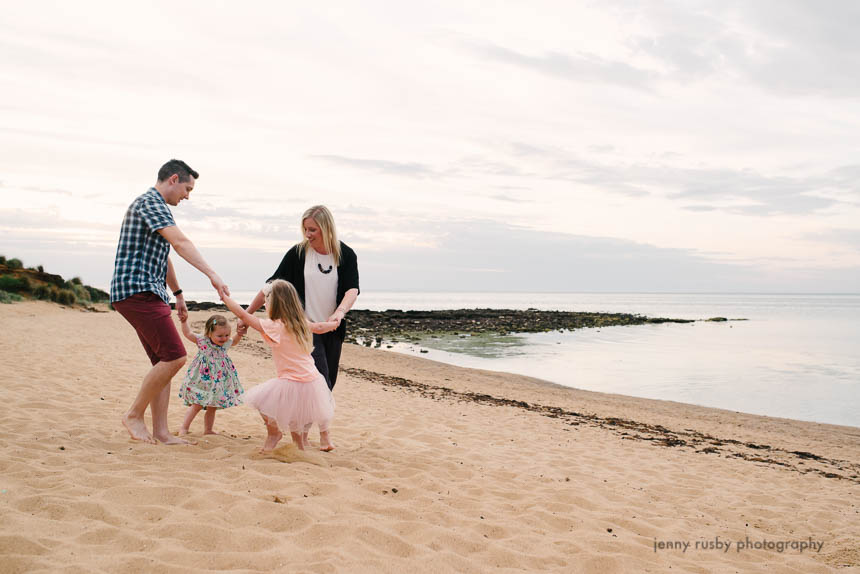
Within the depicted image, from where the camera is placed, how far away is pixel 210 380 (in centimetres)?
534

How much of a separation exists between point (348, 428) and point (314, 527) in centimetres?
339

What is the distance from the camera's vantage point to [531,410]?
10.2 meters

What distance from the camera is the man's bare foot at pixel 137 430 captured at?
4.73m

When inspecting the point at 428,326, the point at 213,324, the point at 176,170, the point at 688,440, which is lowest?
the point at 688,440

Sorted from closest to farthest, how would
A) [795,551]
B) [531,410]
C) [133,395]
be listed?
1. [795,551]
2. [133,395]
3. [531,410]

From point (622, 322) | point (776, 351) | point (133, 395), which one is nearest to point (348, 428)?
point (133, 395)

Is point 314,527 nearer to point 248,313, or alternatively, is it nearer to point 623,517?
point 248,313

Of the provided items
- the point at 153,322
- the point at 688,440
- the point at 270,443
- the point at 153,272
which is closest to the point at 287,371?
the point at 270,443

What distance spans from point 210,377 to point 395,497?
7.45 feet

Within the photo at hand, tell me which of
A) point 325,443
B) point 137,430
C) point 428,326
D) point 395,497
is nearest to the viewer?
point 395,497

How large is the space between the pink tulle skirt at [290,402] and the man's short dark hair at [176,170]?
5.97 ft

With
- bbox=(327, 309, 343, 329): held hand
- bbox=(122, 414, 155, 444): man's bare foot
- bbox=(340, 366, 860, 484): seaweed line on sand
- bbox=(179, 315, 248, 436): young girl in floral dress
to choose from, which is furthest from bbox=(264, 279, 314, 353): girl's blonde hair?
bbox=(340, 366, 860, 484): seaweed line on sand

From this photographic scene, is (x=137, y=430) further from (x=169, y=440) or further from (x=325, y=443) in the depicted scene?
(x=325, y=443)

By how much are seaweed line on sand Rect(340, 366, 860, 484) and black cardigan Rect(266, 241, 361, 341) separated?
5190mm
